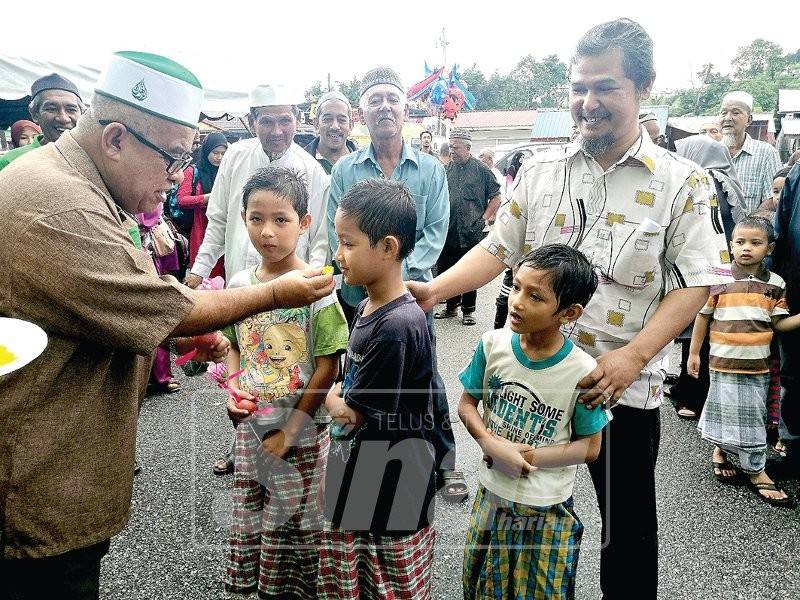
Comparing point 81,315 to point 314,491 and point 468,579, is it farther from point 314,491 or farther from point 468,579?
point 468,579

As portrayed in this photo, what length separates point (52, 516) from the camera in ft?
4.54

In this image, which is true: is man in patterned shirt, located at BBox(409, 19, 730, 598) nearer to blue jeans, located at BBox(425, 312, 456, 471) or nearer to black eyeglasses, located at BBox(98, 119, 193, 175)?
black eyeglasses, located at BBox(98, 119, 193, 175)

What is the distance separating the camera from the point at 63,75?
655 centimetres


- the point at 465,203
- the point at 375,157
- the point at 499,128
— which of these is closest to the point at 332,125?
the point at 375,157

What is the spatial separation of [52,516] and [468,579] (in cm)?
132

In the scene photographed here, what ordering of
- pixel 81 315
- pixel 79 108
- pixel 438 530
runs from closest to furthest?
pixel 81 315, pixel 438 530, pixel 79 108

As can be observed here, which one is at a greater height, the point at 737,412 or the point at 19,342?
the point at 19,342

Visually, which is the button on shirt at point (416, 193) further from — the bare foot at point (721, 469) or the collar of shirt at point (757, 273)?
the bare foot at point (721, 469)

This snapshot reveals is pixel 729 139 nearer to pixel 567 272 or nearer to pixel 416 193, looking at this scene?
pixel 416 193

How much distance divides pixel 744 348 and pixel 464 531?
6.54ft

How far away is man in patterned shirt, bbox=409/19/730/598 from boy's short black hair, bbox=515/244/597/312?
0.15m

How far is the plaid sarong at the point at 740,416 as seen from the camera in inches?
126

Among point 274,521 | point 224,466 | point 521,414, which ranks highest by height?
point 521,414

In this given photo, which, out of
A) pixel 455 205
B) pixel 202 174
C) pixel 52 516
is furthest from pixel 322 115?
pixel 52 516
